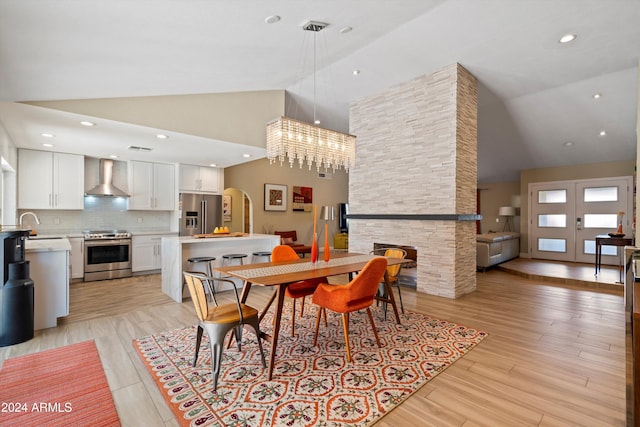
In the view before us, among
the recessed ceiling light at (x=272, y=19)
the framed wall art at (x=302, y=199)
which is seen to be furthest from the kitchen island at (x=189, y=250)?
the framed wall art at (x=302, y=199)

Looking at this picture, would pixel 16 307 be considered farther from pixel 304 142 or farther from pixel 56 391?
pixel 304 142

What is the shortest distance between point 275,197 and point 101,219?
13.7ft

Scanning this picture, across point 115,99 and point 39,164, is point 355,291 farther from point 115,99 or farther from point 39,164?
point 39,164

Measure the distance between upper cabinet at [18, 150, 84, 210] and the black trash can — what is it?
3.05 metres

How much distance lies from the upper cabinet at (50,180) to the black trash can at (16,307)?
10.00 ft

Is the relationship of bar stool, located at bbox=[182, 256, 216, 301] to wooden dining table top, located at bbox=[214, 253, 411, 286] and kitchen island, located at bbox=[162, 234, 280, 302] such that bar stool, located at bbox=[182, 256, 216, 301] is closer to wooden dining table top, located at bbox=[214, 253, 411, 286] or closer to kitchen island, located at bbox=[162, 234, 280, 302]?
kitchen island, located at bbox=[162, 234, 280, 302]

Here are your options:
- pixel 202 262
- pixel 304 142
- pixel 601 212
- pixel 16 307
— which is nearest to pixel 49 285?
pixel 16 307

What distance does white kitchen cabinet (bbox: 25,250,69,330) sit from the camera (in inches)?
126

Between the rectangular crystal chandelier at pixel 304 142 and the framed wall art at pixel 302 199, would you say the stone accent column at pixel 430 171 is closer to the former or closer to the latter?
the rectangular crystal chandelier at pixel 304 142

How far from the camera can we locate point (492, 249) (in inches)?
262

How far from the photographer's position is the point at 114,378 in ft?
7.45

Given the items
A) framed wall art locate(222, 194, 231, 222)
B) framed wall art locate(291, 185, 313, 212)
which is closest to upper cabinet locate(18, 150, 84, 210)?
framed wall art locate(222, 194, 231, 222)

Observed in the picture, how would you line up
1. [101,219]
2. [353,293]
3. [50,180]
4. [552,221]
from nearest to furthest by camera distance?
1. [353,293]
2. [50,180]
3. [101,219]
4. [552,221]

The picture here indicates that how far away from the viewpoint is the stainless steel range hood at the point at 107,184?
5.82 metres
